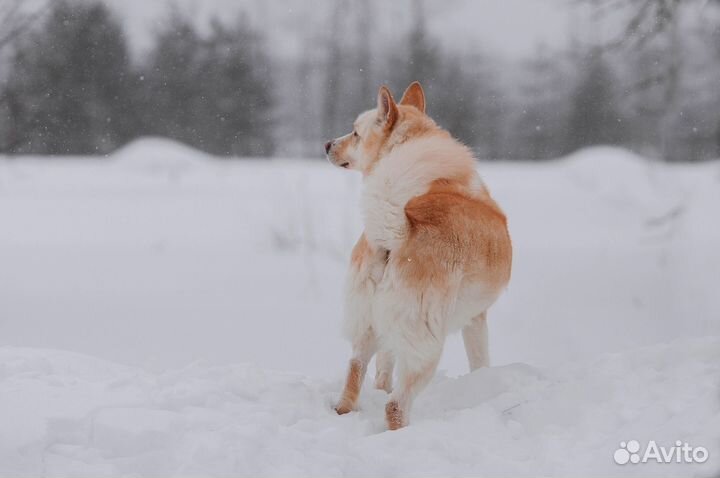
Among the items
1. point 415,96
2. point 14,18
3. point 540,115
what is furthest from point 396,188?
point 540,115

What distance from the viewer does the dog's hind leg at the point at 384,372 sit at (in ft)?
11.2

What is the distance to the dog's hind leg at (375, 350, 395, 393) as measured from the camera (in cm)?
341

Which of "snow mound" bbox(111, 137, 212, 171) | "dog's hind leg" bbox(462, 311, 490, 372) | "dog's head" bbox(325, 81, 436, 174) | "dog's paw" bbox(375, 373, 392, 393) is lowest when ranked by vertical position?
"dog's paw" bbox(375, 373, 392, 393)

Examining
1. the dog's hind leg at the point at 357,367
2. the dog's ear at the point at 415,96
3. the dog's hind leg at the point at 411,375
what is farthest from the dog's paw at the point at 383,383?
the dog's ear at the point at 415,96

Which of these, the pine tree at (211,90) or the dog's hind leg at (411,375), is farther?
the pine tree at (211,90)

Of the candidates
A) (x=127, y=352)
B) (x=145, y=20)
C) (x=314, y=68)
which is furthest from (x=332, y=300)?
(x=145, y=20)

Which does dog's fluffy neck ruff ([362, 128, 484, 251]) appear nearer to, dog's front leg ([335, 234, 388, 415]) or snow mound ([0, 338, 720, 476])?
dog's front leg ([335, 234, 388, 415])

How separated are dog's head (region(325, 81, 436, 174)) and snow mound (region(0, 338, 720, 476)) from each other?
1.25 m

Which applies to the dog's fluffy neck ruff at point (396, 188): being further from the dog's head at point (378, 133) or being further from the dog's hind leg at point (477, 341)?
the dog's hind leg at point (477, 341)

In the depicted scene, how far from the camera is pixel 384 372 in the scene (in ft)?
11.2

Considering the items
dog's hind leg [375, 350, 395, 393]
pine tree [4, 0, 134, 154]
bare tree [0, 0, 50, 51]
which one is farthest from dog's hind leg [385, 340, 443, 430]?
pine tree [4, 0, 134, 154]

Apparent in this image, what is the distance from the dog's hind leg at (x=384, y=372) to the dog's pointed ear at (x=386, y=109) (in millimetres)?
1218

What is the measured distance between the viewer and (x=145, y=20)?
56.9ft
